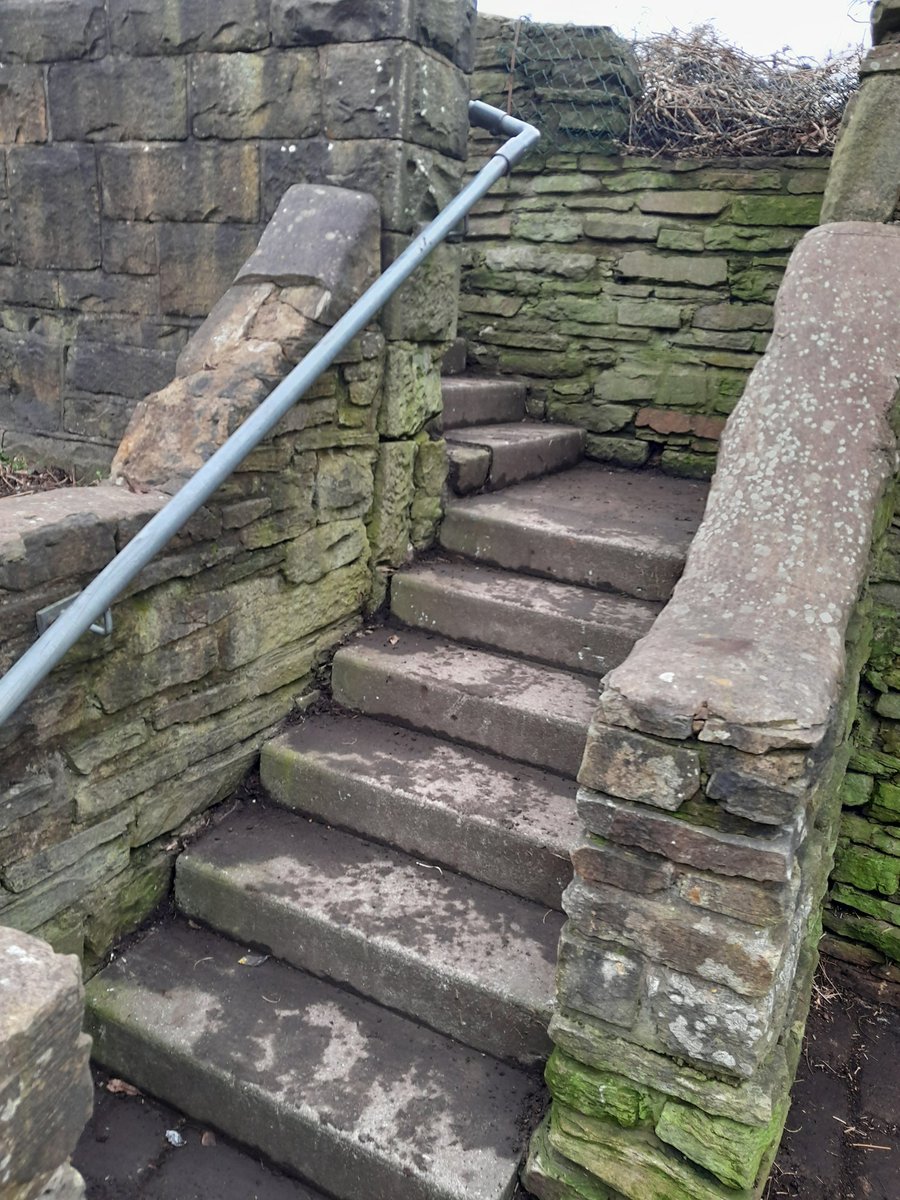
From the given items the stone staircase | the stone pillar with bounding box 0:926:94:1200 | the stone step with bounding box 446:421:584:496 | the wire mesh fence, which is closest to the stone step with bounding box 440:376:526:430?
the stone step with bounding box 446:421:584:496

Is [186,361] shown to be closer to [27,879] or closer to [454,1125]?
[27,879]

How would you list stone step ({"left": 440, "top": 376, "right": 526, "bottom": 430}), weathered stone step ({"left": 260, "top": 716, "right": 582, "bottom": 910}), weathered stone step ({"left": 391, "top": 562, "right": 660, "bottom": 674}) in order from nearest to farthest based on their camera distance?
1. weathered stone step ({"left": 260, "top": 716, "right": 582, "bottom": 910})
2. weathered stone step ({"left": 391, "top": 562, "right": 660, "bottom": 674})
3. stone step ({"left": 440, "top": 376, "right": 526, "bottom": 430})

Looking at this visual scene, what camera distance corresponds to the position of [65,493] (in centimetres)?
233

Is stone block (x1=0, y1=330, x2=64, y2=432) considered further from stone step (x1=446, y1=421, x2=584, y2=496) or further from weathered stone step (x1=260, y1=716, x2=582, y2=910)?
weathered stone step (x1=260, y1=716, x2=582, y2=910)

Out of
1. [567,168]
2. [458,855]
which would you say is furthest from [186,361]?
[567,168]

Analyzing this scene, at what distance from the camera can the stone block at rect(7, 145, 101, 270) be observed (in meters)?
3.35

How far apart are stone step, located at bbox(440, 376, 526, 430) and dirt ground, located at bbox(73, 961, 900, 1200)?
292cm

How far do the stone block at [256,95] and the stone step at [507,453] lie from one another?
132 cm

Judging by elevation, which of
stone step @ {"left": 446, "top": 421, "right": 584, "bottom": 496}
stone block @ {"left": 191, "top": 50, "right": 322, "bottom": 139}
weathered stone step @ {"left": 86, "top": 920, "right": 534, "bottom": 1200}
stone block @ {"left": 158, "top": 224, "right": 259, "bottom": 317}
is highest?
stone block @ {"left": 191, "top": 50, "right": 322, "bottom": 139}

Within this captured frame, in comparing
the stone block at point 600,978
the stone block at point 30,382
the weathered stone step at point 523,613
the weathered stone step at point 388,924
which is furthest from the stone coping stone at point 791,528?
the stone block at point 30,382

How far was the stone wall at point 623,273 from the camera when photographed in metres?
4.35

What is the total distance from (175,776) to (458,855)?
0.89 meters

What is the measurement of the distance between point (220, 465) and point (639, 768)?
1.29 m

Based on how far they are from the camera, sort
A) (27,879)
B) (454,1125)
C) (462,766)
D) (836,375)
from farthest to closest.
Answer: (462,766), (836,375), (27,879), (454,1125)
